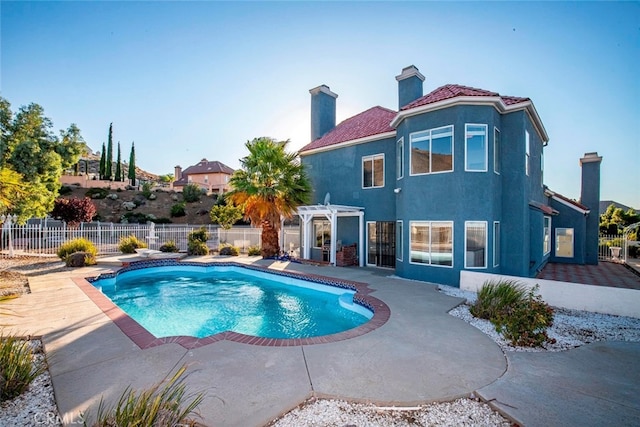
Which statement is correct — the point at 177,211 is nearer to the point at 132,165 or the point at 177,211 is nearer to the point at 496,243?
the point at 132,165

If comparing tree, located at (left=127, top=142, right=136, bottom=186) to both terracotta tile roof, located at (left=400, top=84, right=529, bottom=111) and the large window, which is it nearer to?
terracotta tile roof, located at (left=400, top=84, right=529, bottom=111)

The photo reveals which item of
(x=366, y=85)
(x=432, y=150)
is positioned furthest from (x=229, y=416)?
(x=366, y=85)

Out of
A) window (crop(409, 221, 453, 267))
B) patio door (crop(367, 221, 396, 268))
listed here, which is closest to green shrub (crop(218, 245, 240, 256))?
patio door (crop(367, 221, 396, 268))

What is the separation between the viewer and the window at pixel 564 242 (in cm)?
1938

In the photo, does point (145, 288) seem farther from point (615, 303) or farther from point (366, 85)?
point (615, 303)

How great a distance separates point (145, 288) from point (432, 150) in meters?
14.2

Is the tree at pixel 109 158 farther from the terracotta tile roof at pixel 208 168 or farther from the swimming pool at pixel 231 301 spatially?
the swimming pool at pixel 231 301

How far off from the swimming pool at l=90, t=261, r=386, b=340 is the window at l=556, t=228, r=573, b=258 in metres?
16.8

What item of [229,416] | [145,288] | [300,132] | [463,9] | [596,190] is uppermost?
[463,9]

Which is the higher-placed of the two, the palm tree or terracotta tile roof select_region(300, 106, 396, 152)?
A: terracotta tile roof select_region(300, 106, 396, 152)

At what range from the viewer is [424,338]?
6.58m

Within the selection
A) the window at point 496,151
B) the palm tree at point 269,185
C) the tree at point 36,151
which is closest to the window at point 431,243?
the window at point 496,151

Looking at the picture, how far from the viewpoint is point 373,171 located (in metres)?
16.7

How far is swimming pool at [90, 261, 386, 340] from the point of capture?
8.95 meters
